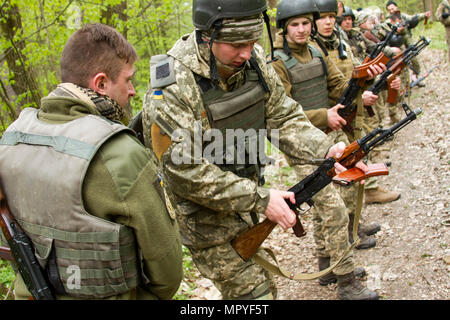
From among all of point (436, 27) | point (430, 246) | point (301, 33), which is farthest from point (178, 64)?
point (436, 27)

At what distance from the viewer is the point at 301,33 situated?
423 cm

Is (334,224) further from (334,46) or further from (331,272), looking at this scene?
(334,46)

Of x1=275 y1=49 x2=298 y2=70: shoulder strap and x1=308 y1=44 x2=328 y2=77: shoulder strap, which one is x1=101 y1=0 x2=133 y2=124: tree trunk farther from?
x1=308 y1=44 x2=328 y2=77: shoulder strap

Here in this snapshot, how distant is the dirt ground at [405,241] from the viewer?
397cm

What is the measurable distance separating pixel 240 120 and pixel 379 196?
3868 mm

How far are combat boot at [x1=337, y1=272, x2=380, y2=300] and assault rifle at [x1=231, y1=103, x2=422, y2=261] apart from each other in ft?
4.36

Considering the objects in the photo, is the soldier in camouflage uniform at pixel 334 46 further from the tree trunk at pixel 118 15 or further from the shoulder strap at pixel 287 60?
the tree trunk at pixel 118 15

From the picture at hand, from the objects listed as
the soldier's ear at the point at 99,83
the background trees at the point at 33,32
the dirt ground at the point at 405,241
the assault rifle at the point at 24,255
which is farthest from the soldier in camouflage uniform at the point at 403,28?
the assault rifle at the point at 24,255

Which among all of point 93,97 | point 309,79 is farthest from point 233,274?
point 309,79

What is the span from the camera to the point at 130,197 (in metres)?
1.73

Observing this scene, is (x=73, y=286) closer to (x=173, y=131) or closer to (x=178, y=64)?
(x=173, y=131)

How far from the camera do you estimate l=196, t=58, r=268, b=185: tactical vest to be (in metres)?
2.74

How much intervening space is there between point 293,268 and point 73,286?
357cm

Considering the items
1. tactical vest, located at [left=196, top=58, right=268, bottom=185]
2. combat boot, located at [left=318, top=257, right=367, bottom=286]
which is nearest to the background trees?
tactical vest, located at [left=196, top=58, right=268, bottom=185]
